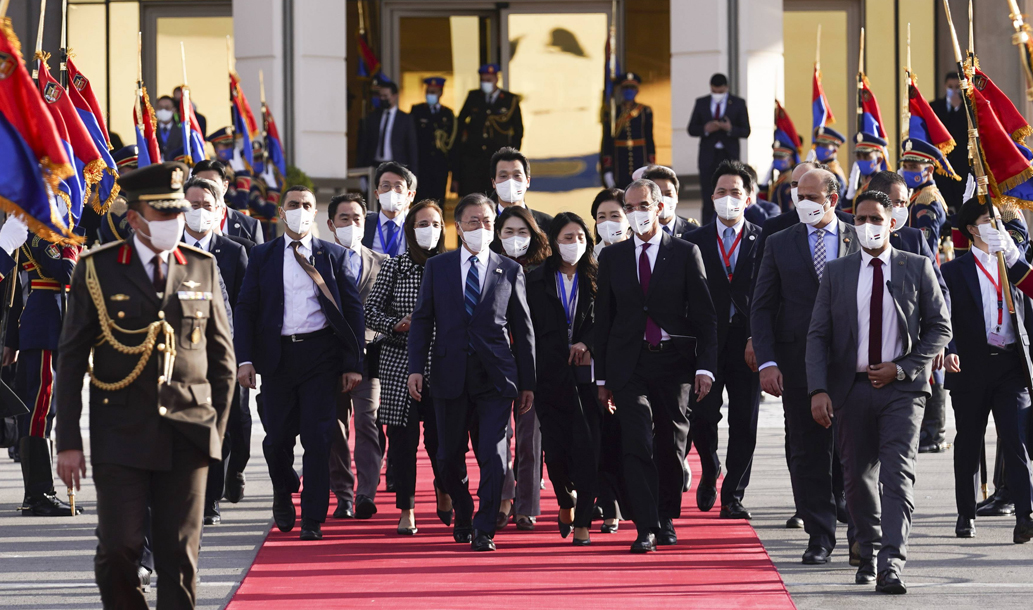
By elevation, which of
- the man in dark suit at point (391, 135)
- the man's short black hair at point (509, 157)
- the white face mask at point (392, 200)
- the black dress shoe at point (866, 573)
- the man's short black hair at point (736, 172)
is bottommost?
the black dress shoe at point (866, 573)

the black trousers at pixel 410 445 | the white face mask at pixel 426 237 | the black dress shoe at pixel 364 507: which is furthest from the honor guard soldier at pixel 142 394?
the black dress shoe at pixel 364 507

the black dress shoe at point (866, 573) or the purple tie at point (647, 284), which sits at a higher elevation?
the purple tie at point (647, 284)

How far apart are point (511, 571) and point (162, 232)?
299 cm

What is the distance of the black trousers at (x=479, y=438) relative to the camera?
28.2 ft

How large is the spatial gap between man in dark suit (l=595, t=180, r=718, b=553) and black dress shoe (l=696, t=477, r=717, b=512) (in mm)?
1118

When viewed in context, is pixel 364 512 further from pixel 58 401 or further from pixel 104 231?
pixel 58 401

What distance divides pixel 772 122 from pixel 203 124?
7.11 m

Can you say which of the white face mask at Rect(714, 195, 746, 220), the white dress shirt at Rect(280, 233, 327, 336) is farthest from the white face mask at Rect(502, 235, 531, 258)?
the white face mask at Rect(714, 195, 746, 220)

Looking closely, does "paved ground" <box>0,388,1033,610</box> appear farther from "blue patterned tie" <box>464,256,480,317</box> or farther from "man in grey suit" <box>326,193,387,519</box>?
"blue patterned tie" <box>464,256,480,317</box>

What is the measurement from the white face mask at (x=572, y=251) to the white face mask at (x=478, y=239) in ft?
1.52

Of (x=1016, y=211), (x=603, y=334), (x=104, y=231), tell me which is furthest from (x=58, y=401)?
(x=1016, y=211)

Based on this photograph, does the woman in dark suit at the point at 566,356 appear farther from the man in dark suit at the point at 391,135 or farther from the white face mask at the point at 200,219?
the man in dark suit at the point at 391,135

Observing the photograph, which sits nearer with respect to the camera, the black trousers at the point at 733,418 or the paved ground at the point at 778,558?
the paved ground at the point at 778,558

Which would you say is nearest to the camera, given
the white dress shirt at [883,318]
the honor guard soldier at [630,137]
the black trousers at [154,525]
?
the black trousers at [154,525]
